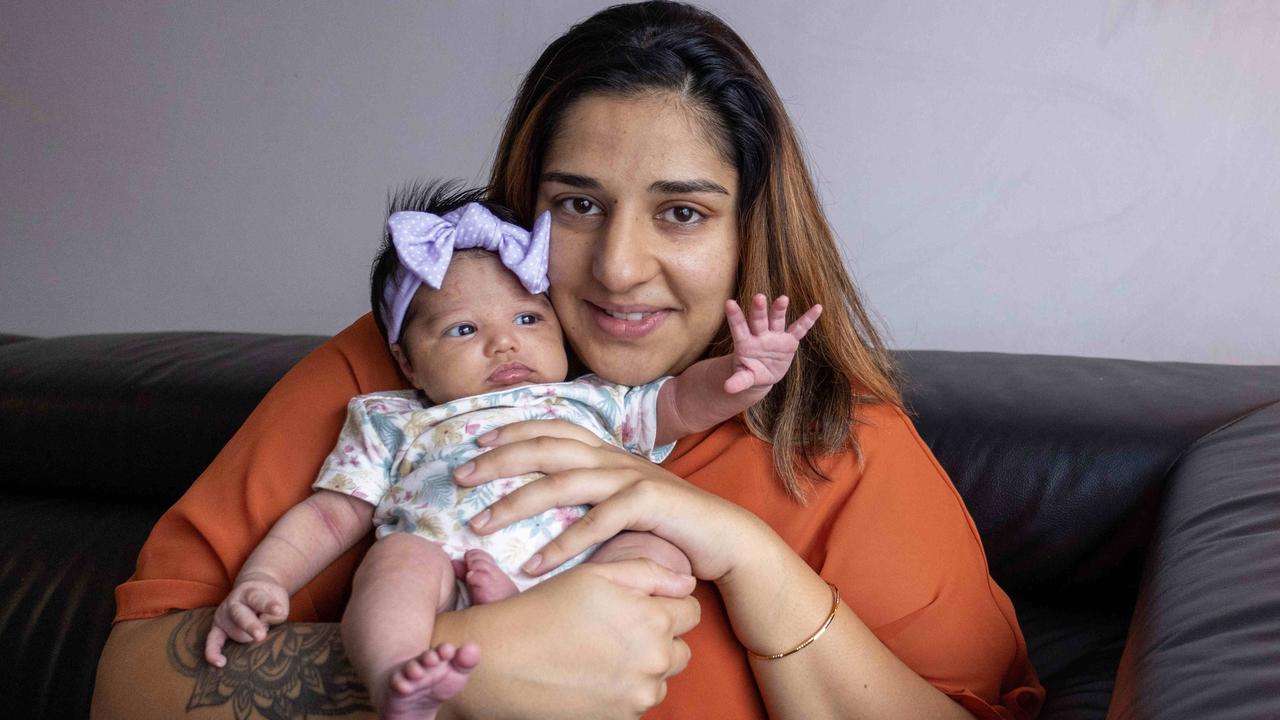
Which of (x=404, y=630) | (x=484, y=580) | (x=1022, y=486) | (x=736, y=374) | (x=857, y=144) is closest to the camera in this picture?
(x=404, y=630)

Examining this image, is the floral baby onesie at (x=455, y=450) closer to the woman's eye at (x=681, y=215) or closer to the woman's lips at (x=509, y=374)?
the woman's lips at (x=509, y=374)

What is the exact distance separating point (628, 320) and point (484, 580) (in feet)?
1.66

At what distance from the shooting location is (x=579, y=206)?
1788 mm

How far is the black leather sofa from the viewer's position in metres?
1.39

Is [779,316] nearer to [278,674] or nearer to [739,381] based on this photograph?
[739,381]

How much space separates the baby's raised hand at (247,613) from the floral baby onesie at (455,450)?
0.16 metres

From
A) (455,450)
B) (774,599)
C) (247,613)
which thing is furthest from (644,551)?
(247,613)

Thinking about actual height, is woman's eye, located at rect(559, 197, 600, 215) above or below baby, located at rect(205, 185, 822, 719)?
above

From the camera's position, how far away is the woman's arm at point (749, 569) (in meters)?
1.48

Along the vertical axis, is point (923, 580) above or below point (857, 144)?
below

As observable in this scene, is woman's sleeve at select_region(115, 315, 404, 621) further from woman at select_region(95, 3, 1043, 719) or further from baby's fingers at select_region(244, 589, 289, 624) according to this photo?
baby's fingers at select_region(244, 589, 289, 624)

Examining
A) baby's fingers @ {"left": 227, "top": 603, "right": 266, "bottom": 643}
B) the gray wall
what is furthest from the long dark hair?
the gray wall

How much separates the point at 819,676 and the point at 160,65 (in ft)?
11.3

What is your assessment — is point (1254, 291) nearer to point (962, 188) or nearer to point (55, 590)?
point (962, 188)
